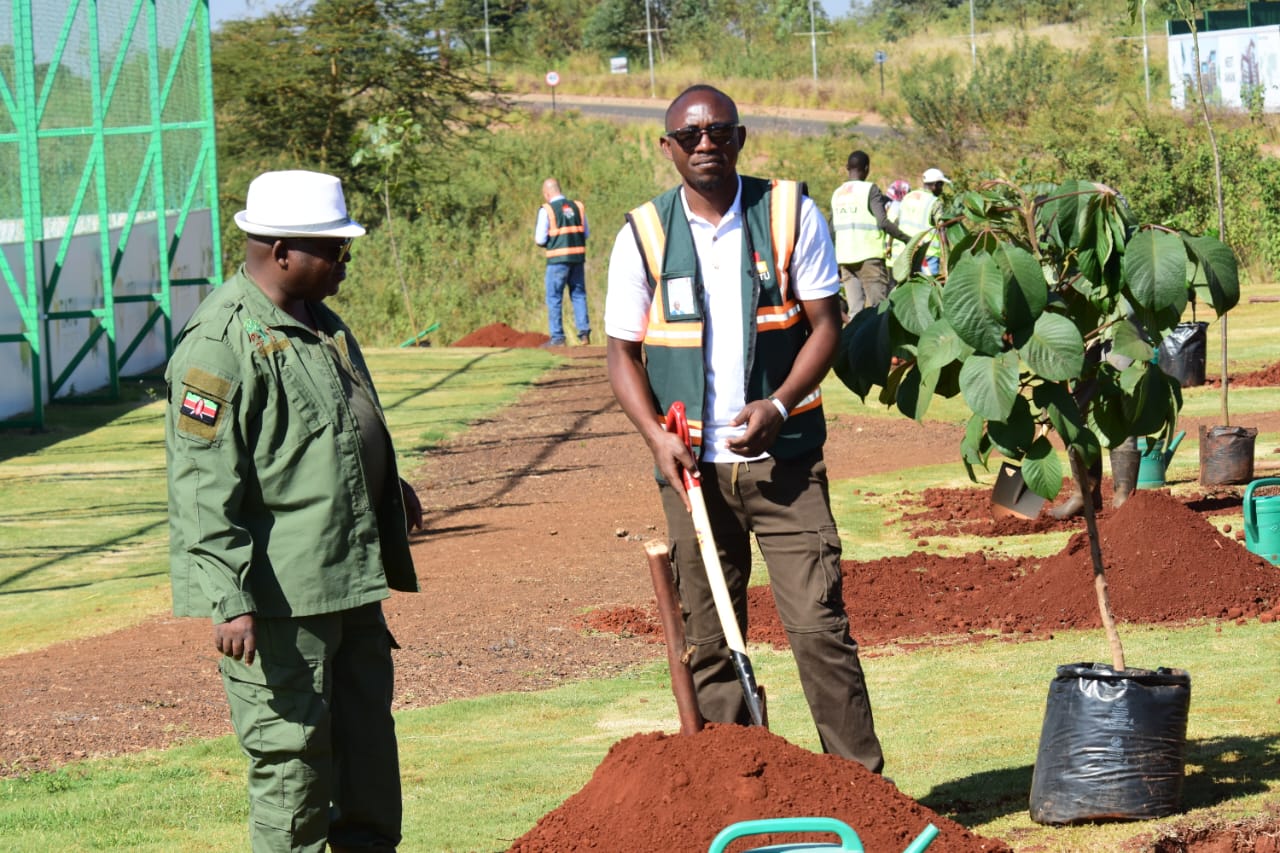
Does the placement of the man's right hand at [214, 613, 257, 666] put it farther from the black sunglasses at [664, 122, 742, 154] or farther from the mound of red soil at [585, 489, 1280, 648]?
the mound of red soil at [585, 489, 1280, 648]

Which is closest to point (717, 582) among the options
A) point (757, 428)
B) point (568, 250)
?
point (757, 428)

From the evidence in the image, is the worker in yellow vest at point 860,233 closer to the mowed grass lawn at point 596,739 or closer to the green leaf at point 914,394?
the mowed grass lawn at point 596,739

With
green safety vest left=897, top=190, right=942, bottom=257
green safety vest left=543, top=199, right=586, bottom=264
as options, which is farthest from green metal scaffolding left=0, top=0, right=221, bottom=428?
green safety vest left=897, top=190, right=942, bottom=257

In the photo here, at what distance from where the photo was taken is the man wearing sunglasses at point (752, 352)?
4.82 metres

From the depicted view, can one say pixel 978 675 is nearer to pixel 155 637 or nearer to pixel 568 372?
pixel 155 637

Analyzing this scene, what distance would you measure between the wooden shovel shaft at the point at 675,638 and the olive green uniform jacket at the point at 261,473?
0.74 m

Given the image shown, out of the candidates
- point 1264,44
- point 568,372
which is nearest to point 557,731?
point 568,372

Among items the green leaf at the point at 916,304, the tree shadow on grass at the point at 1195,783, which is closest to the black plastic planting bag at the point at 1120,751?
the tree shadow on grass at the point at 1195,783

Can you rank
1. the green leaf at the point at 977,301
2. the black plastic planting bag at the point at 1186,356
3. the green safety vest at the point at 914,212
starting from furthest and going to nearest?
the green safety vest at the point at 914,212, the black plastic planting bag at the point at 1186,356, the green leaf at the point at 977,301

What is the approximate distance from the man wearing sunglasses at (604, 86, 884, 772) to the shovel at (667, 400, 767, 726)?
45 millimetres

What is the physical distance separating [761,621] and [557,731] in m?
1.99

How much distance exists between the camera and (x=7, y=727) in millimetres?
7371

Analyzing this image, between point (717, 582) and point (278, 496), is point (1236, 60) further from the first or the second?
point (278, 496)

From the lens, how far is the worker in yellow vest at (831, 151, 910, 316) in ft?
61.1
